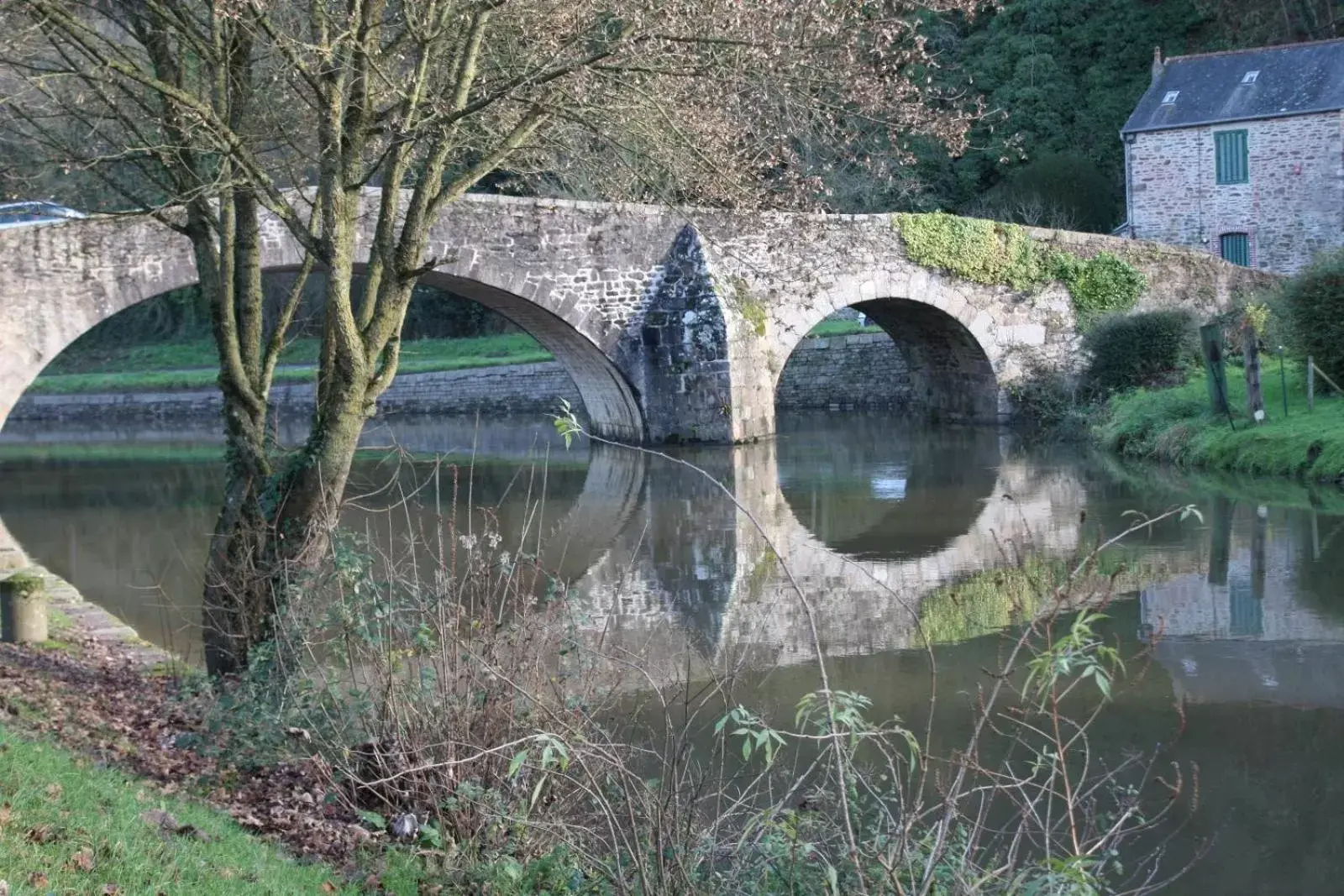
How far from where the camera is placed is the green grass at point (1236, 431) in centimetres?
1318

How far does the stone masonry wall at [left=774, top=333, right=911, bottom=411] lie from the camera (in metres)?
24.5

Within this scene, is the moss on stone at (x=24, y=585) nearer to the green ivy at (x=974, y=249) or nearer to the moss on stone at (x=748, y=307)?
the moss on stone at (x=748, y=307)

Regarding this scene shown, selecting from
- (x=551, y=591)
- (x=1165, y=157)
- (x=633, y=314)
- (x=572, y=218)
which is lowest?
(x=551, y=591)

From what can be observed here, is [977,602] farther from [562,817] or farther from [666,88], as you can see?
[562,817]

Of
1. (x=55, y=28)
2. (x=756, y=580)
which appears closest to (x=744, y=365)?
(x=756, y=580)

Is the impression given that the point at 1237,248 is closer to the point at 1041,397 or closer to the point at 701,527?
the point at 1041,397

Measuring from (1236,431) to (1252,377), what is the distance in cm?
65

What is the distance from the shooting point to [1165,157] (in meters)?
27.8

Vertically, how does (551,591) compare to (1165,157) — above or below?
below

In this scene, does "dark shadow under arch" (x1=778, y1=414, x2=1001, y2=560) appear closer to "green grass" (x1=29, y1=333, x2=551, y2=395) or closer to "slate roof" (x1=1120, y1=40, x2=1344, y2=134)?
"green grass" (x1=29, y1=333, x2=551, y2=395)

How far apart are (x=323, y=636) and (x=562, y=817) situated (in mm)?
2782

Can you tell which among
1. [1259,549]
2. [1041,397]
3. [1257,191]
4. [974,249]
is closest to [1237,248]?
[1257,191]

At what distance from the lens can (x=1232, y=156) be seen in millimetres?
27484

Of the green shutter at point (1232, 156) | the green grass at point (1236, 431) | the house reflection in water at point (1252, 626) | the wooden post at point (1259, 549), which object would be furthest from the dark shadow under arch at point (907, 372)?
the house reflection in water at point (1252, 626)
